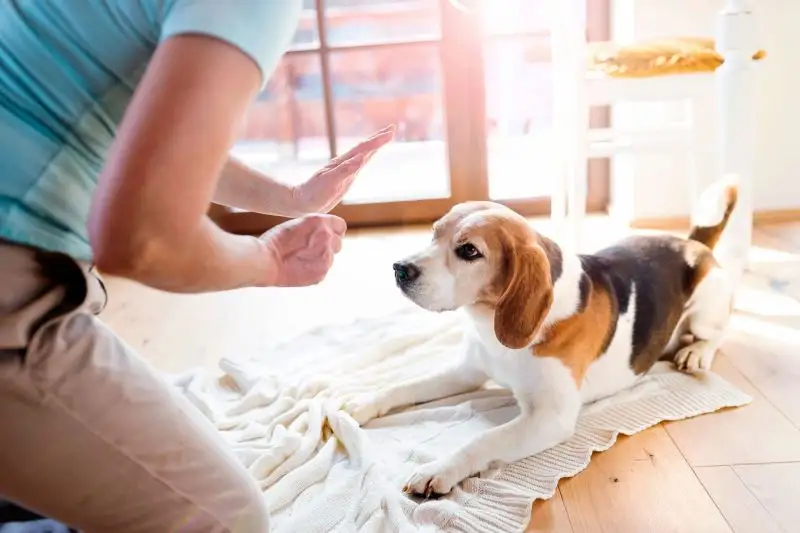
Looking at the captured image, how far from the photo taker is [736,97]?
2098mm

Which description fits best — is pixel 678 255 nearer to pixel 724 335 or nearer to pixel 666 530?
pixel 724 335

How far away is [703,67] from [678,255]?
2.42 ft

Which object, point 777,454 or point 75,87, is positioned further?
point 777,454

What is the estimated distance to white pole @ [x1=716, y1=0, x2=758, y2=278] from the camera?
81.0 inches

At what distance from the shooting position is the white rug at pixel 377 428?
130 cm

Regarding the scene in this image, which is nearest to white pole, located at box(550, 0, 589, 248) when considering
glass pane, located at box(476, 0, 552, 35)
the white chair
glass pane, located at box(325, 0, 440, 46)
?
the white chair

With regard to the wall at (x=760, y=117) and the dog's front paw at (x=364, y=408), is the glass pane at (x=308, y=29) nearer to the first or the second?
the wall at (x=760, y=117)

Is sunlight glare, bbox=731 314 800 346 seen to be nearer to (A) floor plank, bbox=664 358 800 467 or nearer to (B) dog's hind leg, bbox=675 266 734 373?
(B) dog's hind leg, bbox=675 266 734 373

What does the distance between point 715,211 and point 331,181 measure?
1071 millimetres

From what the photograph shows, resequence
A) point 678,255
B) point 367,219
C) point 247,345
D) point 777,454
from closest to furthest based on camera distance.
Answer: point 777,454
point 678,255
point 247,345
point 367,219

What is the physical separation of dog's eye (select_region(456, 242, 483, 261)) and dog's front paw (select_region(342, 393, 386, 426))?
40 cm

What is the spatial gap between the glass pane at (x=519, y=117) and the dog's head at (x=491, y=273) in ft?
6.07

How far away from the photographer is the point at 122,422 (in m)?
0.89

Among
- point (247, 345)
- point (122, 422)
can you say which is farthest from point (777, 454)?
point (247, 345)
